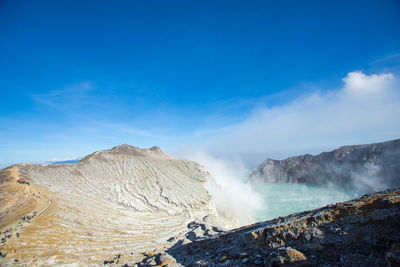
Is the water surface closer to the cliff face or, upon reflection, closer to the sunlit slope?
the cliff face

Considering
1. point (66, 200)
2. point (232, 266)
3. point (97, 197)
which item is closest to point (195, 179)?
point (97, 197)

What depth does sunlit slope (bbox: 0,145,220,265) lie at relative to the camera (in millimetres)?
17125

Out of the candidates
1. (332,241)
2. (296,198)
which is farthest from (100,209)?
(296,198)

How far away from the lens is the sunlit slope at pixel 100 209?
1712 cm

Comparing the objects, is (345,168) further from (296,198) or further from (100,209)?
(100,209)

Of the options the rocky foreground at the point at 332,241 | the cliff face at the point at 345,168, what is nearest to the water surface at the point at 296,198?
the cliff face at the point at 345,168

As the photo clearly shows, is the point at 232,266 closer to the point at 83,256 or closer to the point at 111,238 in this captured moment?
the point at 83,256

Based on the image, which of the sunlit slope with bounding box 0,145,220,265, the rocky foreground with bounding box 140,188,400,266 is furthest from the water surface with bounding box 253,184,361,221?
the rocky foreground with bounding box 140,188,400,266

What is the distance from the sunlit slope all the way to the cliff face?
72181 mm

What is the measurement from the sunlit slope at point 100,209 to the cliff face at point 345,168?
237ft

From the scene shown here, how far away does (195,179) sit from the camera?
181ft

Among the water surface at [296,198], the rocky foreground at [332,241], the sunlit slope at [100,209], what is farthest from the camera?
the water surface at [296,198]

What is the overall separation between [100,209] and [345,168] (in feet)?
345

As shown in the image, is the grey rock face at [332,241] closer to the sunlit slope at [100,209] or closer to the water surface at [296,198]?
the sunlit slope at [100,209]
